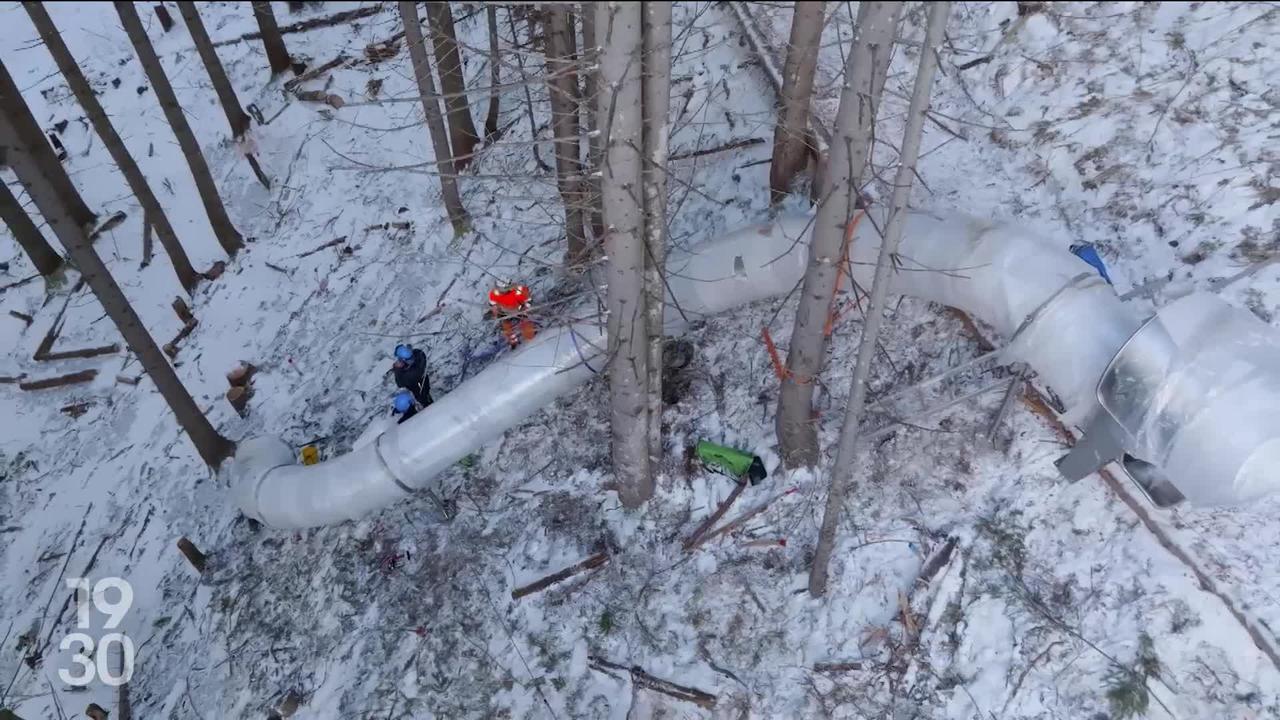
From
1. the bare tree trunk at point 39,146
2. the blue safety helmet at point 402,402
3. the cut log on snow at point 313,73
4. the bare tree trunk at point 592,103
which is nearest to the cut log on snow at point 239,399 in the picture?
the bare tree trunk at point 39,146

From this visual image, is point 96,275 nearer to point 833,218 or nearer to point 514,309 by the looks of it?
point 514,309

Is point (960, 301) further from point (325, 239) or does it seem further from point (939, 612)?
point (325, 239)

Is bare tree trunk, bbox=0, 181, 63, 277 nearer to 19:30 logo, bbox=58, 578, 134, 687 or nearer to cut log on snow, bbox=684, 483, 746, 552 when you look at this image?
19:30 logo, bbox=58, 578, 134, 687

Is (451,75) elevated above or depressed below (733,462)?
above

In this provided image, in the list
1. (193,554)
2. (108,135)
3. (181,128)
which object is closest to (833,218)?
(193,554)

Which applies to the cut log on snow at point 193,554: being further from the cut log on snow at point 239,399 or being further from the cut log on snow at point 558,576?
the cut log on snow at point 558,576

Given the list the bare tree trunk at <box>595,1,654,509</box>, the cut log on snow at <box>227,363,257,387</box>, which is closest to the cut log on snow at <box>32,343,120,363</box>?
the cut log on snow at <box>227,363,257,387</box>

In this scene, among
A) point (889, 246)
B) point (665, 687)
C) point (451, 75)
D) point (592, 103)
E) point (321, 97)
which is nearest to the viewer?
point (889, 246)
